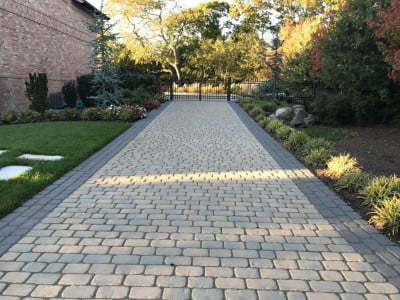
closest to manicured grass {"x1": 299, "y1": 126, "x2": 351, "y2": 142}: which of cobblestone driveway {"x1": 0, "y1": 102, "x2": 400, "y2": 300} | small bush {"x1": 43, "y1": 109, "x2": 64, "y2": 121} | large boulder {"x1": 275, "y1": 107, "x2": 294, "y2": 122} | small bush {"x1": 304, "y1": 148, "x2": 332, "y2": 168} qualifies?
large boulder {"x1": 275, "y1": 107, "x2": 294, "y2": 122}

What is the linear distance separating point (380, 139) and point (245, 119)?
535 cm

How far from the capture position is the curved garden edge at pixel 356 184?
4070 mm

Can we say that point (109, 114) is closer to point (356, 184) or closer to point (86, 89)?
point (86, 89)

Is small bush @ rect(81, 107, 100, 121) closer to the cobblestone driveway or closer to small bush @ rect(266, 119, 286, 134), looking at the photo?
small bush @ rect(266, 119, 286, 134)

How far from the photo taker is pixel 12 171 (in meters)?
5.94

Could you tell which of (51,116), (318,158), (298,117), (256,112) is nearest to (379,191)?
(318,158)

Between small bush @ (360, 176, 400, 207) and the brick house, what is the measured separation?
13641 mm

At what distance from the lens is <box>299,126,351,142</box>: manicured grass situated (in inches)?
405

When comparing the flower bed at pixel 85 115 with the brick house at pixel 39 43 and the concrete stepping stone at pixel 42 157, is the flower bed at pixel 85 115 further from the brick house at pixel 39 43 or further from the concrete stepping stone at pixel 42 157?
the concrete stepping stone at pixel 42 157

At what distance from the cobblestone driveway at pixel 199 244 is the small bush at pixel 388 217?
17 cm

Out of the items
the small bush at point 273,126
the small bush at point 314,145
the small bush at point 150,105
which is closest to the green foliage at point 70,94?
the small bush at point 150,105

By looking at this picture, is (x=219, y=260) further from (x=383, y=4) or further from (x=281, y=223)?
(x=383, y=4)

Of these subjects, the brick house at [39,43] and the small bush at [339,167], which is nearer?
the small bush at [339,167]

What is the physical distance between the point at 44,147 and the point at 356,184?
6299mm
